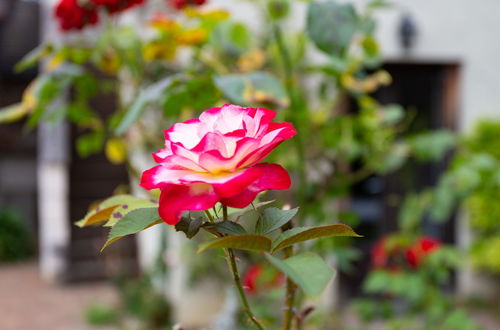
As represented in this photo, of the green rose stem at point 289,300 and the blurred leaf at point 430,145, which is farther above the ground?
the green rose stem at point 289,300

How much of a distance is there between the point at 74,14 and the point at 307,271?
1.27 metres

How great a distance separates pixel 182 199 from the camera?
1.44ft

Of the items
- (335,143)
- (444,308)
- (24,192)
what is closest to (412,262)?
(444,308)

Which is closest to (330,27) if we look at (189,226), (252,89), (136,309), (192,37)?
(252,89)

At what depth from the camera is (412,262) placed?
7.40ft

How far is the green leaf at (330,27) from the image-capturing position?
3.57 ft

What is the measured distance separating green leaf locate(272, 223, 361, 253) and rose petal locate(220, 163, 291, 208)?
45mm

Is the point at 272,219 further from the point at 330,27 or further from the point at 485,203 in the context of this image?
the point at 485,203

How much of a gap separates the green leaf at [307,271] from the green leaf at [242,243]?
23mm

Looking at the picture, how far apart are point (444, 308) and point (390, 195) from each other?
85.7 inches

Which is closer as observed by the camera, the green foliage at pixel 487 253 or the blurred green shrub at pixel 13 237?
the green foliage at pixel 487 253

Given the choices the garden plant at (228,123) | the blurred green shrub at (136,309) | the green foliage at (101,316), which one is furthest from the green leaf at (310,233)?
the green foliage at (101,316)

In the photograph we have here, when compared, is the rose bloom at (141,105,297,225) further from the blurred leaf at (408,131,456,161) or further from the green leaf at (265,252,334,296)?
the blurred leaf at (408,131,456,161)

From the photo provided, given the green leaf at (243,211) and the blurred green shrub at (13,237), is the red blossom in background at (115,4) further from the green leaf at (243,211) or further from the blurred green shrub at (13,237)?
the blurred green shrub at (13,237)
